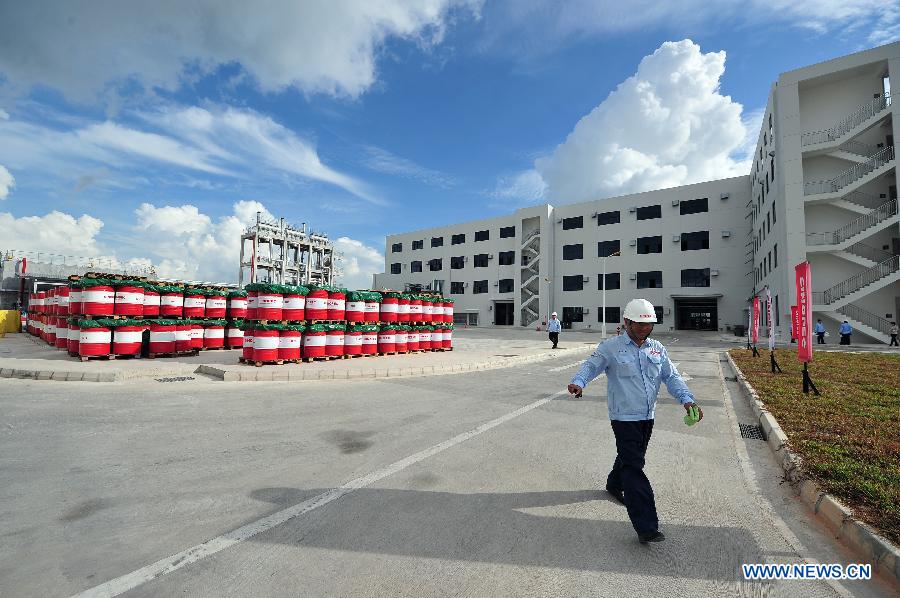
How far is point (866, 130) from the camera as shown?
25.6 metres

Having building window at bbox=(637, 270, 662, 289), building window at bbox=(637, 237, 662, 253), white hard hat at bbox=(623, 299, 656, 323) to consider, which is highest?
building window at bbox=(637, 237, 662, 253)

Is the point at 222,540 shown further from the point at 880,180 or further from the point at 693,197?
the point at 693,197

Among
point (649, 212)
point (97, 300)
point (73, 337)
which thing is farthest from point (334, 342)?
point (649, 212)

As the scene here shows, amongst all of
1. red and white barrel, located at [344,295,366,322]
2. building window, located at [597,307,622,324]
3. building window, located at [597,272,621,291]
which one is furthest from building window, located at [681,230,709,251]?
red and white barrel, located at [344,295,366,322]

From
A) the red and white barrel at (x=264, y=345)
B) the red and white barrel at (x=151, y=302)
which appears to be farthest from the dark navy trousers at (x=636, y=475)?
the red and white barrel at (x=151, y=302)

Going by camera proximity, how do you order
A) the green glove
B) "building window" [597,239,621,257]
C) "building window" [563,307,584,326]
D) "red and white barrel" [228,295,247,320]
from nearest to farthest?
the green glove < "red and white barrel" [228,295,247,320] < "building window" [597,239,621,257] < "building window" [563,307,584,326]

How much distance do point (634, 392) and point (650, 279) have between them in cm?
4148

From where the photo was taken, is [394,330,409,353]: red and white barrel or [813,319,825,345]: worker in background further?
[813,319,825,345]: worker in background

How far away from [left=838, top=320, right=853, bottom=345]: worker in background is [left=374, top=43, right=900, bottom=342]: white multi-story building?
1.47 m

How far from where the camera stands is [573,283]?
150ft

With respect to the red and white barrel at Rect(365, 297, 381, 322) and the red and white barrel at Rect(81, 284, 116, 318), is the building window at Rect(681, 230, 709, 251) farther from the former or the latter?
the red and white barrel at Rect(81, 284, 116, 318)

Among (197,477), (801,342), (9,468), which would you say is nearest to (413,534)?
(197,477)

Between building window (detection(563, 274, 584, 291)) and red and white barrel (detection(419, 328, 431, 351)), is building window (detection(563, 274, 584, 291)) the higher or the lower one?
the higher one

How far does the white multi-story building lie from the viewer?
24594mm
